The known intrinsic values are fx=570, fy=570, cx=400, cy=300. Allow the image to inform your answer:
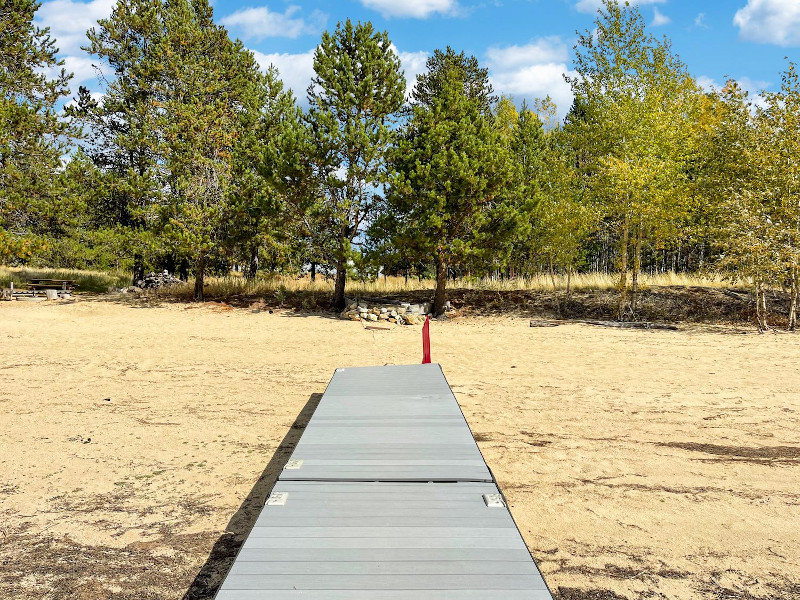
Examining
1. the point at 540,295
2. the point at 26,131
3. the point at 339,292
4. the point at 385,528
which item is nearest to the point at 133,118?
the point at 26,131

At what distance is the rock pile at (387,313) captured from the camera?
21.9 meters

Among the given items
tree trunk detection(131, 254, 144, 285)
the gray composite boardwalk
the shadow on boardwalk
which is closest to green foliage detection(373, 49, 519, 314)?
tree trunk detection(131, 254, 144, 285)

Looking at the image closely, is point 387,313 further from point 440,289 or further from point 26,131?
→ point 26,131

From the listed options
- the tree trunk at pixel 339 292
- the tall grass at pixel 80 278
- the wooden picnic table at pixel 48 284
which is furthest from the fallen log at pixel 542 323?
the tall grass at pixel 80 278

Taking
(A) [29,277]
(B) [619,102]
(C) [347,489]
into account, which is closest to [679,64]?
(B) [619,102]

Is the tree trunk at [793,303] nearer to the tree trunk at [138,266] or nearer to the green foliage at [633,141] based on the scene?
the green foliage at [633,141]

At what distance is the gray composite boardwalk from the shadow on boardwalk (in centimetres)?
74

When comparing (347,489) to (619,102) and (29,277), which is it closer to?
(619,102)

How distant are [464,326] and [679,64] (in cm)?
1970

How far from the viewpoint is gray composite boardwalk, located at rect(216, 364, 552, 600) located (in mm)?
2988

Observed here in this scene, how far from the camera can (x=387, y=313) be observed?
22297mm

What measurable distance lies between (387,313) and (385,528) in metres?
18.6

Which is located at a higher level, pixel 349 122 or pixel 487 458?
pixel 349 122

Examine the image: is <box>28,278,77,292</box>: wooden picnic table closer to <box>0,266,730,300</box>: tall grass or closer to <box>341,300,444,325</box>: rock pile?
<box>0,266,730,300</box>: tall grass
